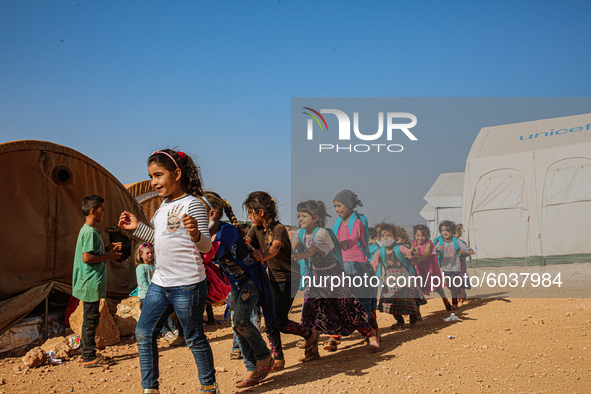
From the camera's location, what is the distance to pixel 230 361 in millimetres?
5250

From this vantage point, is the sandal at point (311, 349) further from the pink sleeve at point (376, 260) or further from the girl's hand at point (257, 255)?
the pink sleeve at point (376, 260)

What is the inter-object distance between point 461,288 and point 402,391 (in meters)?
4.81

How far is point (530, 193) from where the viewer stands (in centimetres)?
1113

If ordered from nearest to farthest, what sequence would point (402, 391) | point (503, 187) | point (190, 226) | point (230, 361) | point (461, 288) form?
point (190, 226) → point (402, 391) → point (230, 361) → point (461, 288) → point (503, 187)

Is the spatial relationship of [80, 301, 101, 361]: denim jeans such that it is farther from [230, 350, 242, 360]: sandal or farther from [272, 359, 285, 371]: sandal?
[272, 359, 285, 371]: sandal

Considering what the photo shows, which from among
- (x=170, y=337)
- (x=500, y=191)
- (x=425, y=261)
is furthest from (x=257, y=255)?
(x=500, y=191)

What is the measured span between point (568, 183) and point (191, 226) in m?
10.0

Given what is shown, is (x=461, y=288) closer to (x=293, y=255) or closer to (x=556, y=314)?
(x=556, y=314)

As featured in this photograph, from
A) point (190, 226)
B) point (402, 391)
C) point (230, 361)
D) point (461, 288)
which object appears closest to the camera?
point (190, 226)

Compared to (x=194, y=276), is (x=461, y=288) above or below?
below

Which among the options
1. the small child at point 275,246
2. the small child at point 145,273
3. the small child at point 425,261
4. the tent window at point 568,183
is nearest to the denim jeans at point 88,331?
the small child at point 145,273

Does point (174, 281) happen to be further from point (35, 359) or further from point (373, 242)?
point (373, 242)

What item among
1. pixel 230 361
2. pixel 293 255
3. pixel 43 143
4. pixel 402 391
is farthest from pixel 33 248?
pixel 402 391

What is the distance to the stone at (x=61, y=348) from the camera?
5613mm
